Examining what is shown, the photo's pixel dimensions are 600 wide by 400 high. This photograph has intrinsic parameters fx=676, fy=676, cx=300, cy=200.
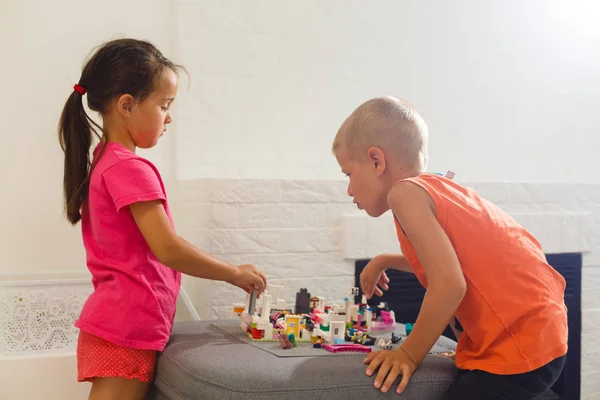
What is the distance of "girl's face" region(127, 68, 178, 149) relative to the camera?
4.86ft

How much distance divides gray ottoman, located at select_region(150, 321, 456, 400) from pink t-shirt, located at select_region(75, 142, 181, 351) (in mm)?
115

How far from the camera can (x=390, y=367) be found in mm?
1192

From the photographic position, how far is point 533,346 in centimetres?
118

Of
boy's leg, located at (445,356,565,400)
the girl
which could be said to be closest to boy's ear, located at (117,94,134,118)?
the girl

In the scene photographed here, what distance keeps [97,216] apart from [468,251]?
2.48 feet

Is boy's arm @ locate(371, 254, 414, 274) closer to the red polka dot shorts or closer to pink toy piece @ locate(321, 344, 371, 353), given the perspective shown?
pink toy piece @ locate(321, 344, 371, 353)

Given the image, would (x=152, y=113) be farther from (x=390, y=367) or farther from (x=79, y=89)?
(x=390, y=367)

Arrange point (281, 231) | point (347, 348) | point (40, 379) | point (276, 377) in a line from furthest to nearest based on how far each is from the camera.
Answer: point (281, 231)
point (40, 379)
point (347, 348)
point (276, 377)

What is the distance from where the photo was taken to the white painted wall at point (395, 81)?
2.25 m

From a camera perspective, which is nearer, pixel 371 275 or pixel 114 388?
pixel 114 388

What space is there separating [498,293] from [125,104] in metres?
0.87

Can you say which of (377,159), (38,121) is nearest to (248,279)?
(377,159)

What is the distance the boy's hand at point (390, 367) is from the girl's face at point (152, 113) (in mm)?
687

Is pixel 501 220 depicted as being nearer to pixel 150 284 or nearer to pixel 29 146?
pixel 150 284
